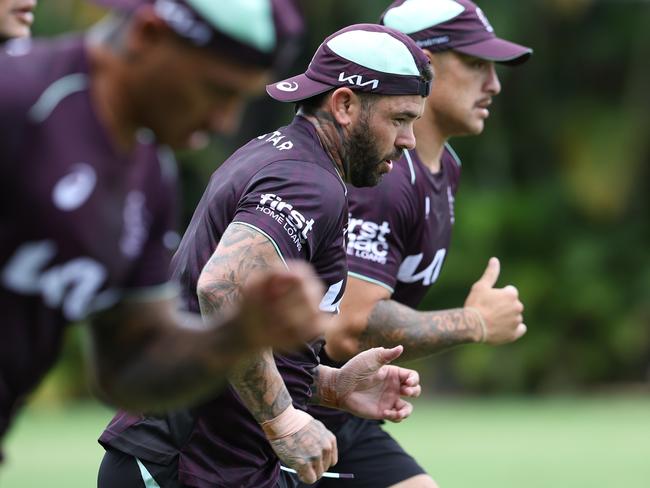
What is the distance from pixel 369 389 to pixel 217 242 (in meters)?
0.80

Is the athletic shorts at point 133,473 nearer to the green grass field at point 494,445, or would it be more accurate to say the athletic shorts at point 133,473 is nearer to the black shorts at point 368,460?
the black shorts at point 368,460

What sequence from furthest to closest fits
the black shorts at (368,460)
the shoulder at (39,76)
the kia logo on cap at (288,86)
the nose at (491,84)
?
1. the nose at (491,84)
2. the black shorts at (368,460)
3. the kia logo on cap at (288,86)
4. the shoulder at (39,76)

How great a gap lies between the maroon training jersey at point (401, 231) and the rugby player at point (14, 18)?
1388 millimetres

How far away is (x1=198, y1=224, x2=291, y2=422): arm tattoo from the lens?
3787mm

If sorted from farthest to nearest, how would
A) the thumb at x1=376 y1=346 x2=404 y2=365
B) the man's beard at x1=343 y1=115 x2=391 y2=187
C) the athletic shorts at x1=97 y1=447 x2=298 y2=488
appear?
the man's beard at x1=343 y1=115 x2=391 y2=187
the thumb at x1=376 y1=346 x2=404 y2=365
the athletic shorts at x1=97 y1=447 x2=298 y2=488

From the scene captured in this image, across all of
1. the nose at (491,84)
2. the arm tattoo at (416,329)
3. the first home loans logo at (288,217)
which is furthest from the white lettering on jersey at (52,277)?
the nose at (491,84)

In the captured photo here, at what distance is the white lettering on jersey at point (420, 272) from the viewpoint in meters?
5.18

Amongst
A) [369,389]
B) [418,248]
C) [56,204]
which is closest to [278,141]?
[369,389]

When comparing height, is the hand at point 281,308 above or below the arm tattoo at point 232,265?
above

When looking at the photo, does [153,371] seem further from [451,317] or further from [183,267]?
[451,317]

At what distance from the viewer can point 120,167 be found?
277cm

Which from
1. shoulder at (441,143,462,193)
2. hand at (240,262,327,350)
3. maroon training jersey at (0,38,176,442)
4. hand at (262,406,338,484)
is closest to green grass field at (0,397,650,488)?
shoulder at (441,143,462,193)

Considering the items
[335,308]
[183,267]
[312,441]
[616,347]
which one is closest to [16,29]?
[183,267]

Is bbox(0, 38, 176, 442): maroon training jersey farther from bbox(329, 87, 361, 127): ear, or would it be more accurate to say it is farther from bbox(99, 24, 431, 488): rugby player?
bbox(329, 87, 361, 127): ear
